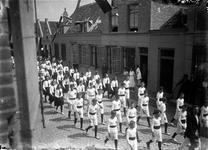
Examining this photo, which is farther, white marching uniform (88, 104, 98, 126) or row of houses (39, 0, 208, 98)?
row of houses (39, 0, 208, 98)

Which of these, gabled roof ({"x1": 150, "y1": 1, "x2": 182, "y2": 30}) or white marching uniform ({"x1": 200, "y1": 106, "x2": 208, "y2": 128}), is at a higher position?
gabled roof ({"x1": 150, "y1": 1, "x2": 182, "y2": 30})

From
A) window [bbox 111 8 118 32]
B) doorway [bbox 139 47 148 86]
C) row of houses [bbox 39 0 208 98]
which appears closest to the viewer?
row of houses [bbox 39 0 208 98]

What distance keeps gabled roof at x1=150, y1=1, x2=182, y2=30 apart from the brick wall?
1305cm

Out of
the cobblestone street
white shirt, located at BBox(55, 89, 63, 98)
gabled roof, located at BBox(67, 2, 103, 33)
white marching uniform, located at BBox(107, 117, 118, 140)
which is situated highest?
gabled roof, located at BBox(67, 2, 103, 33)

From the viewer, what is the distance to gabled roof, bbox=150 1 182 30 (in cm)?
1484

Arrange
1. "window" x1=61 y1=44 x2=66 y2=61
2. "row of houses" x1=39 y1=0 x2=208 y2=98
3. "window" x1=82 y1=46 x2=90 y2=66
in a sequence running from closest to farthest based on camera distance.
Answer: "row of houses" x1=39 y1=0 x2=208 y2=98 < "window" x1=82 y1=46 x2=90 y2=66 < "window" x1=61 y1=44 x2=66 y2=61

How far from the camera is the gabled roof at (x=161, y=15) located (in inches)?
584

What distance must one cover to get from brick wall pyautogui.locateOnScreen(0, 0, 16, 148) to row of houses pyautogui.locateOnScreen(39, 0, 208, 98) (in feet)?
33.1

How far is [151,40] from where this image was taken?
14.5 metres

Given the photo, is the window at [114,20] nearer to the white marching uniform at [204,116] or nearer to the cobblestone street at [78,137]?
the cobblestone street at [78,137]

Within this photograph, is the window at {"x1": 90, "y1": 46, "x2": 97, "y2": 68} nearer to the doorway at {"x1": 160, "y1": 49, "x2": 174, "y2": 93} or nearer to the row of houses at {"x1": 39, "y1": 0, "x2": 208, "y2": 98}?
the row of houses at {"x1": 39, "y1": 0, "x2": 208, "y2": 98}

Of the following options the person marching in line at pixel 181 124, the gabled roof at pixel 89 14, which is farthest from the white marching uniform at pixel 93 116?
the gabled roof at pixel 89 14

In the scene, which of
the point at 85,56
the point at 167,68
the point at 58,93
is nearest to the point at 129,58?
the point at 167,68

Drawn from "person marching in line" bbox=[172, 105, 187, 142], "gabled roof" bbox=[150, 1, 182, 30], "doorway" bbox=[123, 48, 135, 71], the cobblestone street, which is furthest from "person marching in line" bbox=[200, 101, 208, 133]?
"doorway" bbox=[123, 48, 135, 71]
